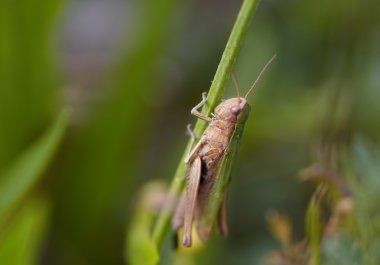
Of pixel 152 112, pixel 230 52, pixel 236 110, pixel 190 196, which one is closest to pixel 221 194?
pixel 190 196

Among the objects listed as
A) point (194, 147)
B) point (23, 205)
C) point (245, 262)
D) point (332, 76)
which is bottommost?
point (245, 262)

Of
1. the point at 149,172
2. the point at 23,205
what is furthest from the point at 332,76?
the point at 23,205

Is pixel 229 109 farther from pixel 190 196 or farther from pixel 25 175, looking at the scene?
pixel 25 175

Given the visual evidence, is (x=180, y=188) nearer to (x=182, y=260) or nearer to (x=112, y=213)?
(x=182, y=260)

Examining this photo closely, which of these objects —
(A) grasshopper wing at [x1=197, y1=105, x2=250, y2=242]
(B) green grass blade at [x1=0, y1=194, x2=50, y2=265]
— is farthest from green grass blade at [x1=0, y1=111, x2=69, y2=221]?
(A) grasshopper wing at [x1=197, y1=105, x2=250, y2=242]

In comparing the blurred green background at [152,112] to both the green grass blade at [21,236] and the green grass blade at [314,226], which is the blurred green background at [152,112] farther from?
the green grass blade at [314,226]

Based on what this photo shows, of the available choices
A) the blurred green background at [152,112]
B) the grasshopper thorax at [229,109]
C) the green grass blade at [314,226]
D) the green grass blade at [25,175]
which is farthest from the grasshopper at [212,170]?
the blurred green background at [152,112]

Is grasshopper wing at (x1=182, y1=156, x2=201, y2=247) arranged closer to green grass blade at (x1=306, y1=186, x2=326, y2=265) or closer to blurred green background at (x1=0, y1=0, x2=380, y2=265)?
green grass blade at (x1=306, y1=186, x2=326, y2=265)
